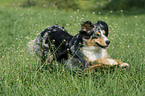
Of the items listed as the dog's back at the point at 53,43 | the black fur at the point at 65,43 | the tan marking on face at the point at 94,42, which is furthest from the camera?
the dog's back at the point at 53,43

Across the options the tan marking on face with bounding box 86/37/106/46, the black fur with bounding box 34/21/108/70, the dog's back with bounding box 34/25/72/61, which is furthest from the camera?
the dog's back with bounding box 34/25/72/61

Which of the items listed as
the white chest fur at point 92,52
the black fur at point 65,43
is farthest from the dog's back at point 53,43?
the white chest fur at point 92,52

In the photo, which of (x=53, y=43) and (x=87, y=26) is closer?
(x=87, y=26)

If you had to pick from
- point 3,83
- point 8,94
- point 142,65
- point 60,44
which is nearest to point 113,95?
point 142,65

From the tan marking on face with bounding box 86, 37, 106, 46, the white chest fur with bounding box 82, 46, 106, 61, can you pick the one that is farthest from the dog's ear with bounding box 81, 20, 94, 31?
the white chest fur with bounding box 82, 46, 106, 61

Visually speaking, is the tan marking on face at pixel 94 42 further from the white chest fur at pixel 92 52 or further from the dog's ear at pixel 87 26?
the dog's ear at pixel 87 26

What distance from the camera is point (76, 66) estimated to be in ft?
11.2

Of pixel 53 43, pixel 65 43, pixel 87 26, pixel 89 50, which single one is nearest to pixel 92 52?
pixel 89 50

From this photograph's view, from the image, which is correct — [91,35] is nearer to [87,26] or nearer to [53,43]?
[87,26]

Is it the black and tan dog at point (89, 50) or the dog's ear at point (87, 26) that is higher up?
the dog's ear at point (87, 26)

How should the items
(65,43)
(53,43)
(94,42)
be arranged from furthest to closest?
(53,43) → (65,43) → (94,42)

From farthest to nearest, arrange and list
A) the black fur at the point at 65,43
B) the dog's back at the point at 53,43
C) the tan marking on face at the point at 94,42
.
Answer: the dog's back at the point at 53,43, the black fur at the point at 65,43, the tan marking on face at the point at 94,42

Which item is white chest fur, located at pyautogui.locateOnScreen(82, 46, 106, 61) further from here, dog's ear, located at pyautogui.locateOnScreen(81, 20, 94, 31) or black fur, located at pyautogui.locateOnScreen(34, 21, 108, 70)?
dog's ear, located at pyautogui.locateOnScreen(81, 20, 94, 31)

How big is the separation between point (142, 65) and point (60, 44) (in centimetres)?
177
